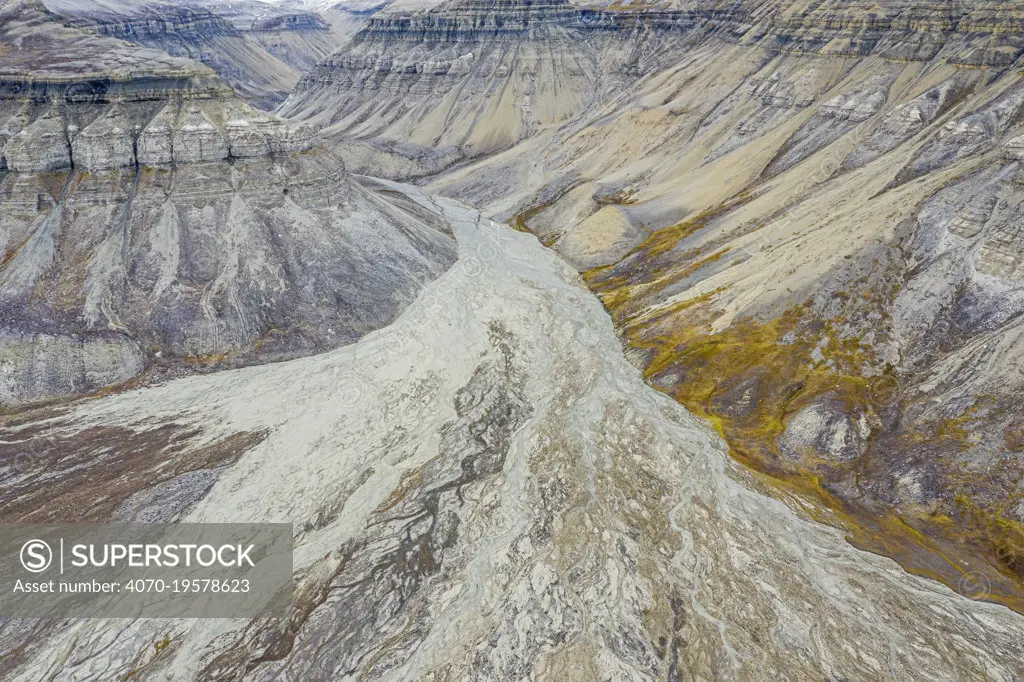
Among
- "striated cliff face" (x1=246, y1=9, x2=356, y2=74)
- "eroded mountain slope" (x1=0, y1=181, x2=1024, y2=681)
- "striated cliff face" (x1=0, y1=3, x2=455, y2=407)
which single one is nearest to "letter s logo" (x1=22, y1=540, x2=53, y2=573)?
"eroded mountain slope" (x1=0, y1=181, x2=1024, y2=681)

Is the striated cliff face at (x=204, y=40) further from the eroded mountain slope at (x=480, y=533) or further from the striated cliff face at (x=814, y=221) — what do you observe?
the eroded mountain slope at (x=480, y=533)

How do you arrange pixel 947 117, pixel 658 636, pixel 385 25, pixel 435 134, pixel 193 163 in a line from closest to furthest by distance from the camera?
pixel 658 636
pixel 193 163
pixel 947 117
pixel 435 134
pixel 385 25

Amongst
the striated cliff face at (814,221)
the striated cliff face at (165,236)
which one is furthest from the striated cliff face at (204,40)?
the striated cliff face at (165,236)

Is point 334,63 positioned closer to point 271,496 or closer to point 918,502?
point 271,496

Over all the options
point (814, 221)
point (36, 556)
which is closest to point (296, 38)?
point (814, 221)

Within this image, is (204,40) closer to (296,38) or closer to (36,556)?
(296,38)

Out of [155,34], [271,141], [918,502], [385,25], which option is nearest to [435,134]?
[385,25]

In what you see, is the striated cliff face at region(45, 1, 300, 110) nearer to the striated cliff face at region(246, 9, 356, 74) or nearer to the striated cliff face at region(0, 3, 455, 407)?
the striated cliff face at region(246, 9, 356, 74)
